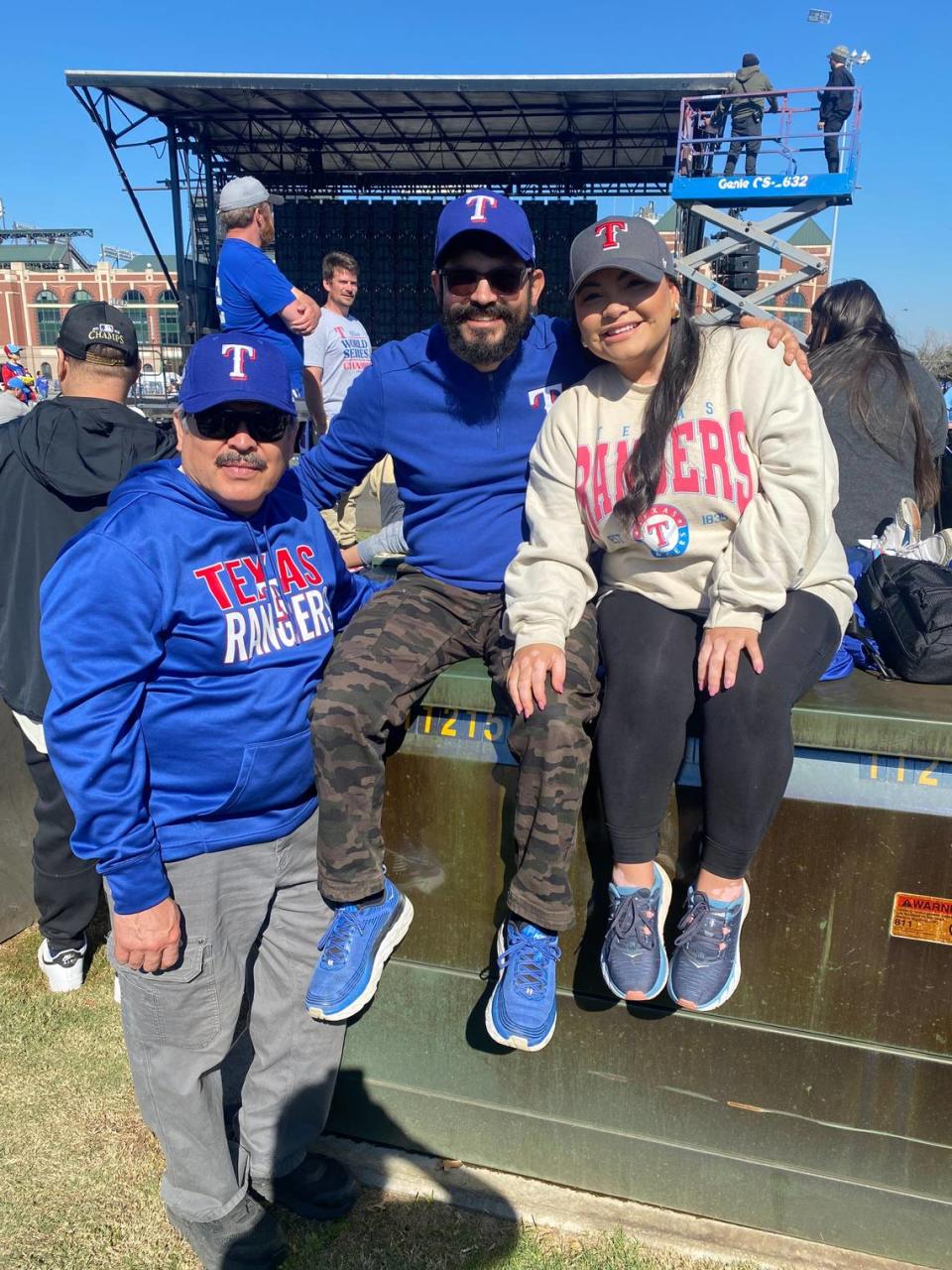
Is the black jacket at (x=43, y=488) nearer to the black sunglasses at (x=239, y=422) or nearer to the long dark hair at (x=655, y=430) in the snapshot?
the black sunglasses at (x=239, y=422)

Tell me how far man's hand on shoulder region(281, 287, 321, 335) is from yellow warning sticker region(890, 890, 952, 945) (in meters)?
4.00

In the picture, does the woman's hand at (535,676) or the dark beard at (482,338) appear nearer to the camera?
the woman's hand at (535,676)

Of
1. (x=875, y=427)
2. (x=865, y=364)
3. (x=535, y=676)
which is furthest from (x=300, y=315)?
(x=535, y=676)

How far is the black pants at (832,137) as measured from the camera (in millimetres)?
14781

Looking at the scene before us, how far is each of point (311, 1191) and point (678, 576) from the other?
1829 mm

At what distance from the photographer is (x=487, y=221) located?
7.23ft

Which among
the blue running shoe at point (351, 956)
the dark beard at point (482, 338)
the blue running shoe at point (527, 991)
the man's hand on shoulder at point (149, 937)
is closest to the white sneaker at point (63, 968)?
the man's hand on shoulder at point (149, 937)

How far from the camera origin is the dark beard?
2309 mm

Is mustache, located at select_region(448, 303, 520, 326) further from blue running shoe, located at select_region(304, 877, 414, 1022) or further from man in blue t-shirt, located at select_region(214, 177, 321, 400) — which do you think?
man in blue t-shirt, located at select_region(214, 177, 321, 400)

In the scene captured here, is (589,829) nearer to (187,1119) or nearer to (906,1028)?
(906,1028)

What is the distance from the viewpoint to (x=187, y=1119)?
2.11 metres

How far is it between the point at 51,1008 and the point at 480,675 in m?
2.22

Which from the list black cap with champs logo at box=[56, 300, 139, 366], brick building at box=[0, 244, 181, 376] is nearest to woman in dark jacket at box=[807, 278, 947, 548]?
black cap with champs logo at box=[56, 300, 139, 366]

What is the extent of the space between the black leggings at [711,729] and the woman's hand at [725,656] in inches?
0.8
